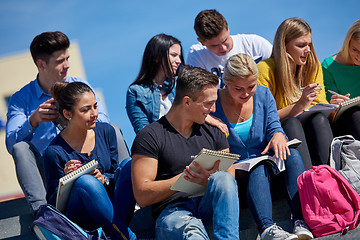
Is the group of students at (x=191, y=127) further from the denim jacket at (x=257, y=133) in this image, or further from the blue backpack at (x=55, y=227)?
the blue backpack at (x=55, y=227)

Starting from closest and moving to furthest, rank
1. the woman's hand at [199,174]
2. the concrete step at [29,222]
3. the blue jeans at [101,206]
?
the woman's hand at [199,174] < the blue jeans at [101,206] < the concrete step at [29,222]

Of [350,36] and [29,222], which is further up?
[350,36]

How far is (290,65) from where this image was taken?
4035mm

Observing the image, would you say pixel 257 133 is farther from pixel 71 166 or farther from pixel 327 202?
pixel 71 166

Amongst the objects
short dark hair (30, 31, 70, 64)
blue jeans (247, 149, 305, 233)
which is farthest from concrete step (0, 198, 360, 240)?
short dark hair (30, 31, 70, 64)

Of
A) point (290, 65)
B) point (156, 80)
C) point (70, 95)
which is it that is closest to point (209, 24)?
point (156, 80)

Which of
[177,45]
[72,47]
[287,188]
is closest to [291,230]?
[287,188]

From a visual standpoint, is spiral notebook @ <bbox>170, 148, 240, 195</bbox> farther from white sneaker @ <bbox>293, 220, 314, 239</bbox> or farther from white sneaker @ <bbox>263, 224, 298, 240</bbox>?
white sneaker @ <bbox>293, 220, 314, 239</bbox>

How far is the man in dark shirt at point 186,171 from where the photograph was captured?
110 inches

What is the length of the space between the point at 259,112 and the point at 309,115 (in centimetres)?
44

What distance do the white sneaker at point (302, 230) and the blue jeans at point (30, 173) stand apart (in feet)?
5.71

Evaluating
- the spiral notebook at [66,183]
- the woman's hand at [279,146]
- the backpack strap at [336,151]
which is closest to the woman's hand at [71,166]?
the spiral notebook at [66,183]

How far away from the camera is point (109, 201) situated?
10.0ft

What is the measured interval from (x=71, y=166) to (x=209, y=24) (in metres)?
1.99
